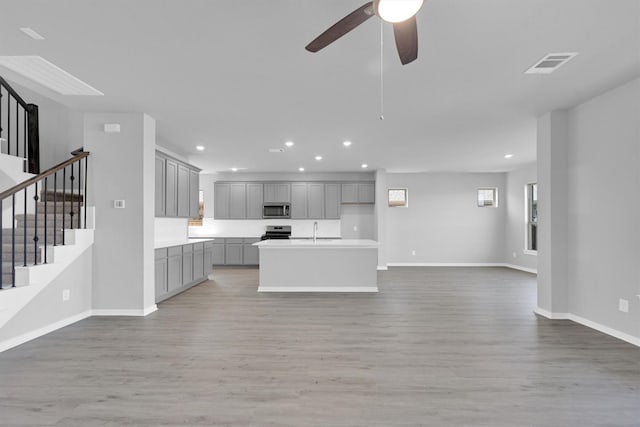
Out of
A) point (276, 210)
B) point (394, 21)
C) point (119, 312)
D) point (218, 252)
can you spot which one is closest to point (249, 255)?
point (218, 252)

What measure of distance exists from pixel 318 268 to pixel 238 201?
410 cm

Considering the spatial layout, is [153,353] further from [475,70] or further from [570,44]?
[570,44]

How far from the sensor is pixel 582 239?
412 cm

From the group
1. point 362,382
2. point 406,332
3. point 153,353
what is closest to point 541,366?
point 406,332

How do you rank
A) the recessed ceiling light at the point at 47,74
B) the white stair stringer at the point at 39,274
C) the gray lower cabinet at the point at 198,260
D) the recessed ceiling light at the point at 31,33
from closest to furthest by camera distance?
the recessed ceiling light at the point at 31,33, the recessed ceiling light at the point at 47,74, the white stair stringer at the point at 39,274, the gray lower cabinet at the point at 198,260

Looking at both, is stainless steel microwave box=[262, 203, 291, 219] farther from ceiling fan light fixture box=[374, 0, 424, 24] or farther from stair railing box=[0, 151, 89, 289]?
ceiling fan light fixture box=[374, 0, 424, 24]

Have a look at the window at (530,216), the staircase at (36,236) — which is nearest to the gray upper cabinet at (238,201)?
the staircase at (36,236)

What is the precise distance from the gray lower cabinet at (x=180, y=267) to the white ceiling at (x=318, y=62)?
1.97 m

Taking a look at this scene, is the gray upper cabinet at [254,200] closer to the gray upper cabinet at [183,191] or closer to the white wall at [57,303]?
the gray upper cabinet at [183,191]

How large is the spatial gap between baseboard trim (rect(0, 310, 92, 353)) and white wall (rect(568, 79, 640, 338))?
618cm

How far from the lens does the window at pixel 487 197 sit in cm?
941

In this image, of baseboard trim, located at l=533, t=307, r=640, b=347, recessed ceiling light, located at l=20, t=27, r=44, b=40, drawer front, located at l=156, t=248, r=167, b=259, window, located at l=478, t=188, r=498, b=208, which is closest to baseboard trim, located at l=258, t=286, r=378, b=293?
drawer front, located at l=156, t=248, r=167, b=259

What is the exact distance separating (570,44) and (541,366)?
2.69m

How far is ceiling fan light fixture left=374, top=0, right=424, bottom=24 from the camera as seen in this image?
5.24ft
